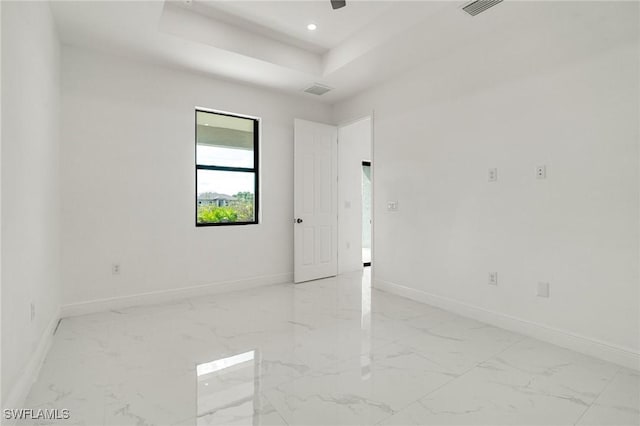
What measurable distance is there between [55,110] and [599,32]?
181 inches

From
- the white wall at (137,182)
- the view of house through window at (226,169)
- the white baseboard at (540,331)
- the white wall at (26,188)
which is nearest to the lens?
the white wall at (26,188)

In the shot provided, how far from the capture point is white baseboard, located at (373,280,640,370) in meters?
2.41

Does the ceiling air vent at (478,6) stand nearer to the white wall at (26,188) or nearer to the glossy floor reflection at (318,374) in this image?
the glossy floor reflection at (318,374)

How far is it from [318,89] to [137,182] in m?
2.57

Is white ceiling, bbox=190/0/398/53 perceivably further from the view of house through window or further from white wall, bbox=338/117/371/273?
white wall, bbox=338/117/371/273

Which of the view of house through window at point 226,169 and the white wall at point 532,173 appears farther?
the view of house through window at point 226,169

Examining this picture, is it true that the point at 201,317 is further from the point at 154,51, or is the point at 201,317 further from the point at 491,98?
the point at 491,98

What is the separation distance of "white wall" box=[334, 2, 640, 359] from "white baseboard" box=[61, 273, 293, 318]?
187 cm

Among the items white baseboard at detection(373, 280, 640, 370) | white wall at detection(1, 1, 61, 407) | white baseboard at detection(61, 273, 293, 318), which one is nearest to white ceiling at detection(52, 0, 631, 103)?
white wall at detection(1, 1, 61, 407)

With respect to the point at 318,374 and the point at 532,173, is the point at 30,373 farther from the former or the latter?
the point at 532,173

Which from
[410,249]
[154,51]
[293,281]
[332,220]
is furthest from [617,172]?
[154,51]

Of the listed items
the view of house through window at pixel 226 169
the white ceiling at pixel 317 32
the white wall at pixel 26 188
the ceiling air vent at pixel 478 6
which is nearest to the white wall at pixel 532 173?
the white ceiling at pixel 317 32

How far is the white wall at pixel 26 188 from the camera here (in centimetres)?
169

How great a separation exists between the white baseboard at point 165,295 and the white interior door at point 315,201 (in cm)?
41
